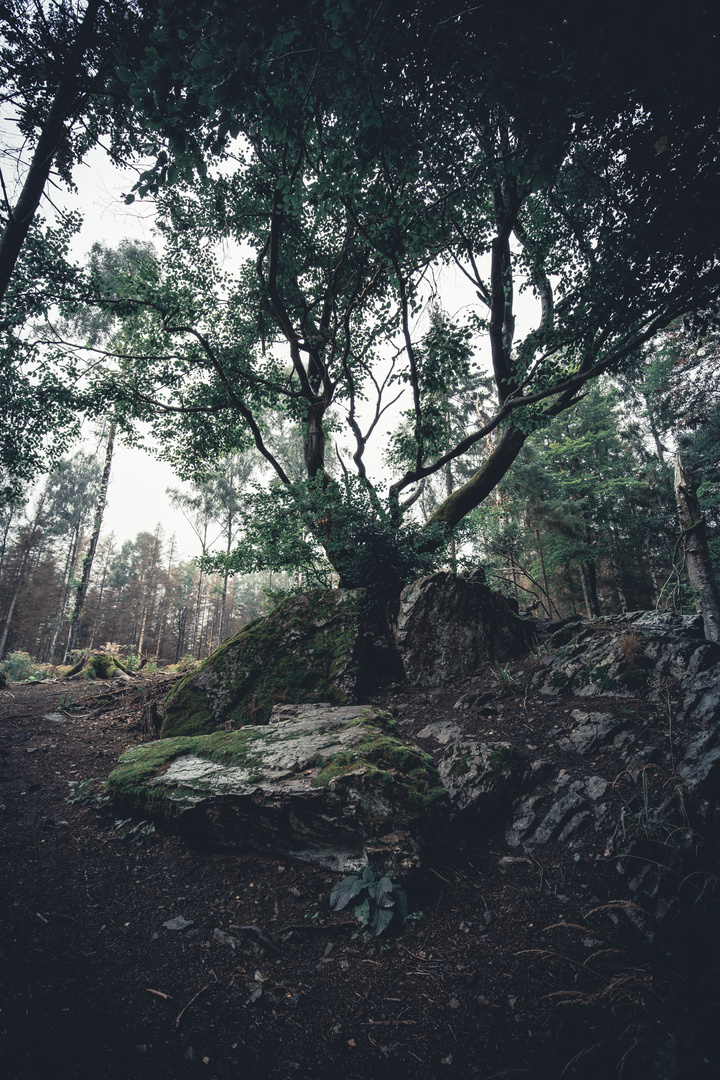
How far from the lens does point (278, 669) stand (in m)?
5.39

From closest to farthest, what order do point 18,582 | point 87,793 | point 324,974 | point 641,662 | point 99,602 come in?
point 324,974
point 641,662
point 87,793
point 18,582
point 99,602

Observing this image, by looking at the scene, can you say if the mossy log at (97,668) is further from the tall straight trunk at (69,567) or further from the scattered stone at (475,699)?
the tall straight trunk at (69,567)

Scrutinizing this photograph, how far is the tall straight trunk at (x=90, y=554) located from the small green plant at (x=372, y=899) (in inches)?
656

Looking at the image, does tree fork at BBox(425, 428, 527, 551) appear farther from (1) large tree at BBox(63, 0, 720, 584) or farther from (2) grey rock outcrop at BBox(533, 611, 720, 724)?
(2) grey rock outcrop at BBox(533, 611, 720, 724)

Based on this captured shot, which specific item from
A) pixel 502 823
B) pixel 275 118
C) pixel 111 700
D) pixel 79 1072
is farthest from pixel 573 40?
pixel 111 700

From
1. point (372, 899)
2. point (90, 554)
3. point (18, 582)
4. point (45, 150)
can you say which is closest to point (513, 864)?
point (372, 899)

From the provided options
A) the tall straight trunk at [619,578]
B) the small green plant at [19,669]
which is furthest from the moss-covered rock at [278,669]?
the small green plant at [19,669]

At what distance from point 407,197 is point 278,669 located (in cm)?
647

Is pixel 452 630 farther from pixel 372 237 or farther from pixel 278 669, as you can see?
pixel 372 237

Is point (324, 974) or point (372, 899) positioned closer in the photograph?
point (324, 974)

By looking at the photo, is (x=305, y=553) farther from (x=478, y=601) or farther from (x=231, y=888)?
(x=231, y=888)

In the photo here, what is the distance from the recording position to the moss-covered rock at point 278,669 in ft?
16.6

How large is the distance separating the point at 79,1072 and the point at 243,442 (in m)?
9.44

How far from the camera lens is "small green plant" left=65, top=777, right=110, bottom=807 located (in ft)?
12.5
